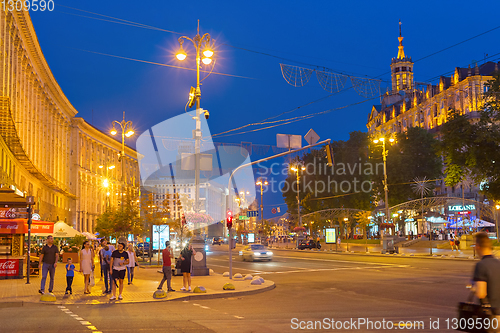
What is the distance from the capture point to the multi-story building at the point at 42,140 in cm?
4266

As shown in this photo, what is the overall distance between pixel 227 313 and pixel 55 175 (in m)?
67.4

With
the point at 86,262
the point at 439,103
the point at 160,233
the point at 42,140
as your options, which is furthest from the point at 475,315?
the point at 439,103

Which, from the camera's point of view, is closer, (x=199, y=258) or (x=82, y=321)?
(x=82, y=321)

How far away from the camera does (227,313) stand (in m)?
13.4

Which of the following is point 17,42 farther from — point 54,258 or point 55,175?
point 54,258

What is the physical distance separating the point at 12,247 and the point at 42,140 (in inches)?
1670

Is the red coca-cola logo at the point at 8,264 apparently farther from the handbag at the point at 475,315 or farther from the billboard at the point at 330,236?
the billboard at the point at 330,236

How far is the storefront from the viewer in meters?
25.7

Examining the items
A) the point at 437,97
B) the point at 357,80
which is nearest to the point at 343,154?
the point at 437,97

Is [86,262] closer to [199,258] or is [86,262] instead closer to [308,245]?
[199,258]

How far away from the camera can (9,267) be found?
25.8m

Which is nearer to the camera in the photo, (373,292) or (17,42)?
(373,292)

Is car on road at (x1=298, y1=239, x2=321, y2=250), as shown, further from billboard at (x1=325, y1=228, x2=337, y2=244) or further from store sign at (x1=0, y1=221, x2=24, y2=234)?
store sign at (x1=0, y1=221, x2=24, y2=234)

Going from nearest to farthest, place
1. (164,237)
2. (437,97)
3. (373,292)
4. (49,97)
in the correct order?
(373,292), (164,237), (49,97), (437,97)
